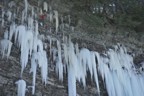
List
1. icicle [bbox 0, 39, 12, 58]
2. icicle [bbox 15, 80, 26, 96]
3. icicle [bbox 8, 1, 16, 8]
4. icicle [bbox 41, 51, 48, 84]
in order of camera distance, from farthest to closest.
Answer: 1. icicle [bbox 8, 1, 16, 8]
2. icicle [bbox 41, 51, 48, 84]
3. icicle [bbox 0, 39, 12, 58]
4. icicle [bbox 15, 80, 26, 96]

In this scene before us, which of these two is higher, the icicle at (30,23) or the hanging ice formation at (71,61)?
the icicle at (30,23)

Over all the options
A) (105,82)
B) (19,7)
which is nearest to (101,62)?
(105,82)

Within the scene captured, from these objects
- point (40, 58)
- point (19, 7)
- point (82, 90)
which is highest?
point (19, 7)

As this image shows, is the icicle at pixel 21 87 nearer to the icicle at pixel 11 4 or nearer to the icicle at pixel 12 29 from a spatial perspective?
the icicle at pixel 12 29

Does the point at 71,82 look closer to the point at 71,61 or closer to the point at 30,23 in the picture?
the point at 71,61

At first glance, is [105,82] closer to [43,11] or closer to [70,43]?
[70,43]

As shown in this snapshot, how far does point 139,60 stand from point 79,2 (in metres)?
2.18

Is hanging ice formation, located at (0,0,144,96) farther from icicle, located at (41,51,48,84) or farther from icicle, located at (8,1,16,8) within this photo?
icicle, located at (8,1,16,8)

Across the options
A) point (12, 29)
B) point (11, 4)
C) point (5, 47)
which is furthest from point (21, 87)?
point (11, 4)

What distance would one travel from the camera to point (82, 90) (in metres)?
7.02

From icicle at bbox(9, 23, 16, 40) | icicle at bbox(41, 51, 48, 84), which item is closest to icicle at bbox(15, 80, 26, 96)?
icicle at bbox(41, 51, 48, 84)

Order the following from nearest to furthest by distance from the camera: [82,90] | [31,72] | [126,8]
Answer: [31,72], [82,90], [126,8]

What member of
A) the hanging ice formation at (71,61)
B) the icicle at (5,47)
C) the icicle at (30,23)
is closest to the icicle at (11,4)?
the hanging ice formation at (71,61)

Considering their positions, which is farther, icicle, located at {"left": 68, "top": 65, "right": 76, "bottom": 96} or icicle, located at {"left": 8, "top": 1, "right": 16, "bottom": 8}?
icicle, located at {"left": 8, "top": 1, "right": 16, "bottom": 8}
